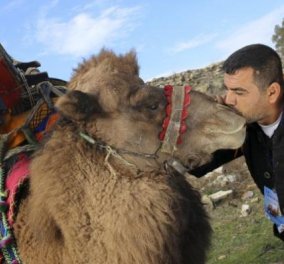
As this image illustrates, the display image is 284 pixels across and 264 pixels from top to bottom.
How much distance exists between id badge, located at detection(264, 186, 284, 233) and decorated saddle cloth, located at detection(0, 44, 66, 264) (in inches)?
62.7

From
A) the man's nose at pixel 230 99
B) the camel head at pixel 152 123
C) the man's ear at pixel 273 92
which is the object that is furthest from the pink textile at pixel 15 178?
the man's ear at pixel 273 92

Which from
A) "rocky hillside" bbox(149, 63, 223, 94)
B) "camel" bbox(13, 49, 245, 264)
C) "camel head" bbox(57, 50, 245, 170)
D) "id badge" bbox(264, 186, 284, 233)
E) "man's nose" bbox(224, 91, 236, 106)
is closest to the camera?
"camel" bbox(13, 49, 245, 264)

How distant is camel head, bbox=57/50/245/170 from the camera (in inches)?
145

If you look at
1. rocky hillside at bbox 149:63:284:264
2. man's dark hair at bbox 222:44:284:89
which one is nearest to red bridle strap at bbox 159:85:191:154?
man's dark hair at bbox 222:44:284:89

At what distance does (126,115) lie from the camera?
3705 mm

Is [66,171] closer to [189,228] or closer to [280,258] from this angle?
[189,228]

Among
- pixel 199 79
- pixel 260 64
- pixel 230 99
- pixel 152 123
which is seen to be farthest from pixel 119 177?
pixel 199 79

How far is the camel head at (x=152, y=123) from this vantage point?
12.1 feet

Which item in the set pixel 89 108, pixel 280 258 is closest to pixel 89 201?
pixel 89 108

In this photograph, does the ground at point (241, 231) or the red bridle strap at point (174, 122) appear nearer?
the red bridle strap at point (174, 122)

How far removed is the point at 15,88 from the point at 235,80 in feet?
5.53

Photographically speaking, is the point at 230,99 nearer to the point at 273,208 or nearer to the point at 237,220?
the point at 273,208

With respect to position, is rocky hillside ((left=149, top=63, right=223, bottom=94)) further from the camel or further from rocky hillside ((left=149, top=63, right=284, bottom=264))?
the camel

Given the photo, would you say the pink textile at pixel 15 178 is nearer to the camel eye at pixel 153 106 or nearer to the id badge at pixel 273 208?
the camel eye at pixel 153 106
